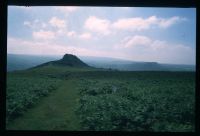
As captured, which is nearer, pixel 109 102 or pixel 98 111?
pixel 98 111

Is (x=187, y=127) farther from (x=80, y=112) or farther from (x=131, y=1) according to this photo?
(x=131, y=1)

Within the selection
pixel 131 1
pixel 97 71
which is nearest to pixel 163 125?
pixel 131 1

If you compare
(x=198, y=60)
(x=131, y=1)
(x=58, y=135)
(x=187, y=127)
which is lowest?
(x=187, y=127)

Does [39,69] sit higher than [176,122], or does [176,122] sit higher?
[39,69]

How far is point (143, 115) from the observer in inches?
237

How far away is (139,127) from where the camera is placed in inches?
201

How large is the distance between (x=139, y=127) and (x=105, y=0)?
325cm

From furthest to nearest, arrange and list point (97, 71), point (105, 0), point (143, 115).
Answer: point (97, 71) < point (143, 115) < point (105, 0)

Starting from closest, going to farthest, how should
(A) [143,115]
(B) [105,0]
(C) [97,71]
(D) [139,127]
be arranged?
(B) [105,0], (D) [139,127], (A) [143,115], (C) [97,71]

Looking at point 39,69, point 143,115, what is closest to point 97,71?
point 39,69

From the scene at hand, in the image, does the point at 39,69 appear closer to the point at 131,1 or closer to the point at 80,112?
the point at 80,112

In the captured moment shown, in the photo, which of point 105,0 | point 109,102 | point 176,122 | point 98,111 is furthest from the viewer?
point 109,102

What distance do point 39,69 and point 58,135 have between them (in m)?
16.4

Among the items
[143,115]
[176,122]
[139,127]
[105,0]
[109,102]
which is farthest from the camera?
[109,102]
